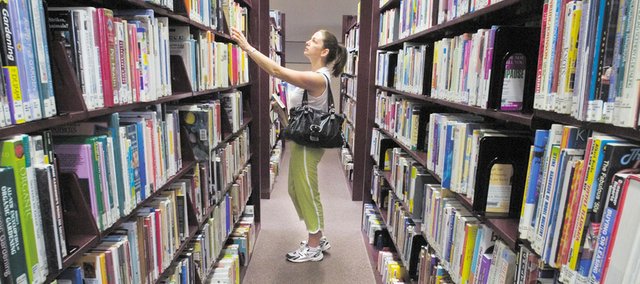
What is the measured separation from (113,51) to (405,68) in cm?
159

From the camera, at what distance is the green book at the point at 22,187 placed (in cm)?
71

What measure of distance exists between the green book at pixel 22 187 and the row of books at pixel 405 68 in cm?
157

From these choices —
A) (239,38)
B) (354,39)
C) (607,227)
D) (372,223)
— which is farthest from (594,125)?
(354,39)

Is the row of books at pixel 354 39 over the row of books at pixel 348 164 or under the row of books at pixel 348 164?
over

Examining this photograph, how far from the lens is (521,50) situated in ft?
3.72

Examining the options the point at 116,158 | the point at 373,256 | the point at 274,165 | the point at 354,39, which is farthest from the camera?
the point at 354,39

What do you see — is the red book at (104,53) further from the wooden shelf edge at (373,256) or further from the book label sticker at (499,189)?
the wooden shelf edge at (373,256)

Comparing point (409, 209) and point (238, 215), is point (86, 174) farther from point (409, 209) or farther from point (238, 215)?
point (238, 215)

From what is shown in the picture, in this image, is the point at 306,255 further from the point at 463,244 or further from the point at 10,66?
the point at 10,66

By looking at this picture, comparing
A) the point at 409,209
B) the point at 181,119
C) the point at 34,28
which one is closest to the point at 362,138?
the point at 409,209

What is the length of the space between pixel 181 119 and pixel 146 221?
541mm

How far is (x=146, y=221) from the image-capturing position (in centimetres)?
131

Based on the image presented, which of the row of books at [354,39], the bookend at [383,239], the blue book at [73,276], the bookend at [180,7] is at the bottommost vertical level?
the bookend at [383,239]

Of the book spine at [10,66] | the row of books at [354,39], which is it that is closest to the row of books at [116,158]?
the book spine at [10,66]
